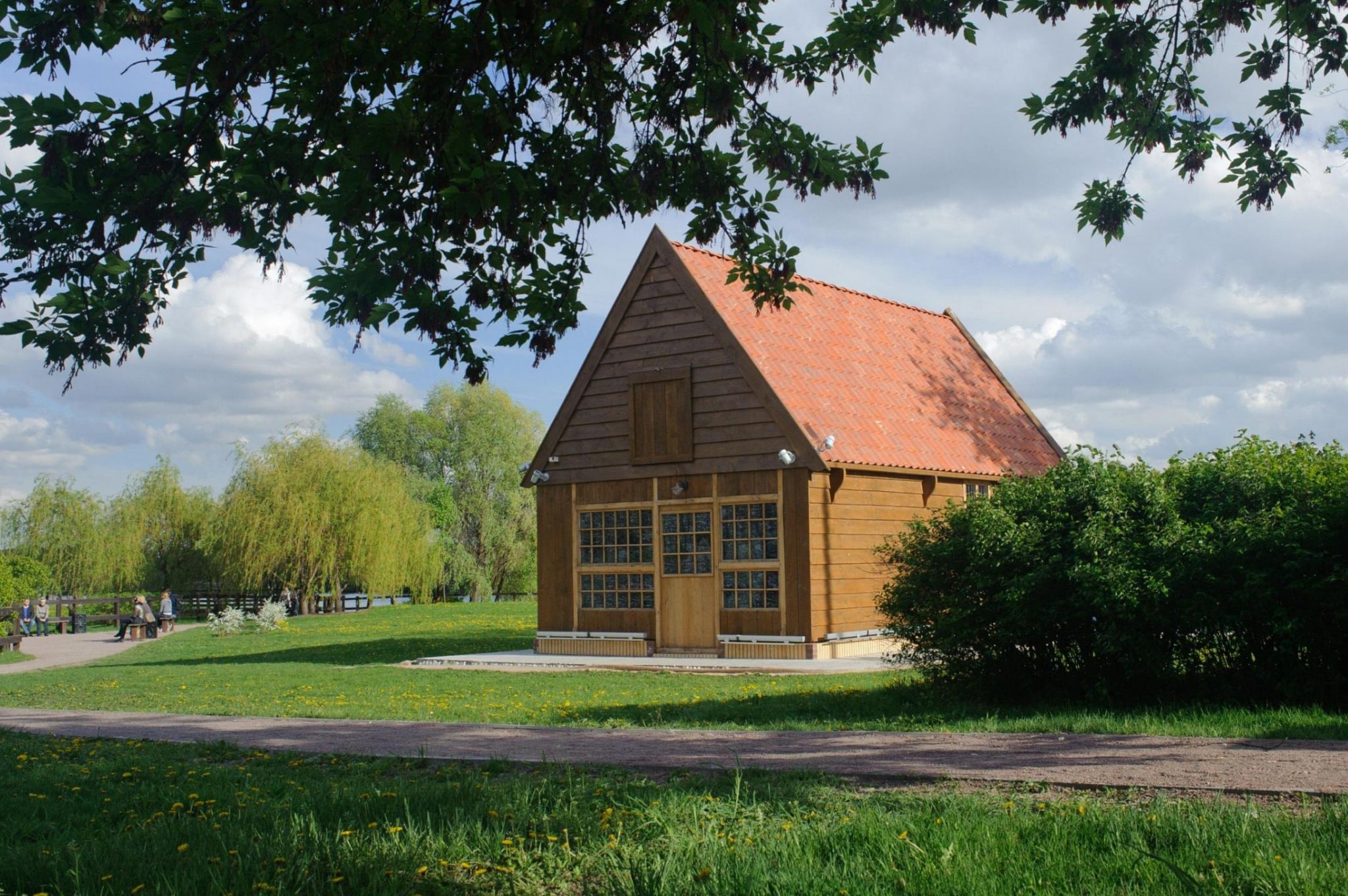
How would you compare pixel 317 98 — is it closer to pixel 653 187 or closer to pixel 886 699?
pixel 653 187

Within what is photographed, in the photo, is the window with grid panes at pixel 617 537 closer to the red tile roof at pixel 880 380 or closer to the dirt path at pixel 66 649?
the red tile roof at pixel 880 380

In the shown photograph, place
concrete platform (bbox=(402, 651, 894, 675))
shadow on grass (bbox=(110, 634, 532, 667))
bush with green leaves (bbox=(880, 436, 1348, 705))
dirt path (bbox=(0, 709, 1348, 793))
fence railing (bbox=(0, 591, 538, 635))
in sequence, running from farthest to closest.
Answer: fence railing (bbox=(0, 591, 538, 635)), shadow on grass (bbox=(110, 634, 532, 667)), concrete platform (bbox=(402, 651, 894, 675)), bush with green leaves (bbox=(880, 436, 1348, 705)), dirt path (bbox=(0, 709, 1348, 793))

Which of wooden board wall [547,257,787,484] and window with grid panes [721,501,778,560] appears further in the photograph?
wooden board wall [547,257,787,484]

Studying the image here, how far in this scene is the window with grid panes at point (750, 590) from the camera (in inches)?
865

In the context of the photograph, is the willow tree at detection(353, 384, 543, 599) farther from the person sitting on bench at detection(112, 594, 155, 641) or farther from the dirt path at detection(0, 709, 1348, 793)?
the dirt path at detection(0, 709, 1348, 793)

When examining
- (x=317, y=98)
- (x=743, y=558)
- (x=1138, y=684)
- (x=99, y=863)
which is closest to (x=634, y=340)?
(x=743, y=558)

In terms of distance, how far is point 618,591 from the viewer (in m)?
24.1

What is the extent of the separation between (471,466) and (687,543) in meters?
43.5

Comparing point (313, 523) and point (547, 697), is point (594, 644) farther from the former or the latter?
point (313, 523)

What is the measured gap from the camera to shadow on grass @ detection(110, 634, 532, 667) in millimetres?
25531

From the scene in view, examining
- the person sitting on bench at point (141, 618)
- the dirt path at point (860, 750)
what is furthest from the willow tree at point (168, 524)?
the dirt path at point (860, 750)

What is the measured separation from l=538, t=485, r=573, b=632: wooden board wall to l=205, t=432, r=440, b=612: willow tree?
27973 millimetres

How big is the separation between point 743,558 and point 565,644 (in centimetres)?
465

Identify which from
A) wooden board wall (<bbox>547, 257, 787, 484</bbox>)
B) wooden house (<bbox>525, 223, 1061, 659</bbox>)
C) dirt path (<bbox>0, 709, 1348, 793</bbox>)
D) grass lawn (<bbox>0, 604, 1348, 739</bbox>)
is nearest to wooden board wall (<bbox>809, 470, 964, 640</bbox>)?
wooden house (<bbox>525, 223, 1061, 659</bbox>)
